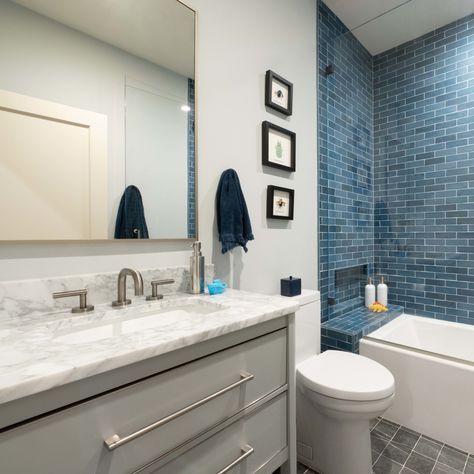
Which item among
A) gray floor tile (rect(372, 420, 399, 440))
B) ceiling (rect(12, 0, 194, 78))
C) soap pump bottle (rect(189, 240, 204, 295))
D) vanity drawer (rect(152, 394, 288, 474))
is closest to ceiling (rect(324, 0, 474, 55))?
ceiling (rect(12, 0, 194, 78))

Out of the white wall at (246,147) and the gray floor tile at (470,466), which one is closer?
the white wall at (246,147)

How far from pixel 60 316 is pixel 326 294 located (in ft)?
6.06

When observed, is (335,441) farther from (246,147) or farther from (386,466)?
(246,147)

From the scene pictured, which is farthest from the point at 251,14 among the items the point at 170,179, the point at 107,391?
the point at 107,391

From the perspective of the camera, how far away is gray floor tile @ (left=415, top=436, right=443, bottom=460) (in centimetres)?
162

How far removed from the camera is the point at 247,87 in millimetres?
1711

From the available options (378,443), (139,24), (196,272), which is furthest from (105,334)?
(378,443)

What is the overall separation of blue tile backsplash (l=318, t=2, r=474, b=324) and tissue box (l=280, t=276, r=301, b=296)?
1.90ft

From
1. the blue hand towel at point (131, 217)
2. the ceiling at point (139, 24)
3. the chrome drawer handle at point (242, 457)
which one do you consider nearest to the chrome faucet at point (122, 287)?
the blue hand towel at point (131, 217)

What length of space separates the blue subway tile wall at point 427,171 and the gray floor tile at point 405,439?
3.53 ft

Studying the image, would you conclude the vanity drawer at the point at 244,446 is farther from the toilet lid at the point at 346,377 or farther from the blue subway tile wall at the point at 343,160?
the blue subway tile wall at the point at 343,160

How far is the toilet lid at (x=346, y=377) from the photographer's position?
1317 mm

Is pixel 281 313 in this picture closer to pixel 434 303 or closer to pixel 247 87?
pixel 247 87

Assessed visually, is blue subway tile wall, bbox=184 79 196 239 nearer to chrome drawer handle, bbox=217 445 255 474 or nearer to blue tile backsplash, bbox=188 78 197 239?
blue tile backsplash, bbox=188 78 197 239
